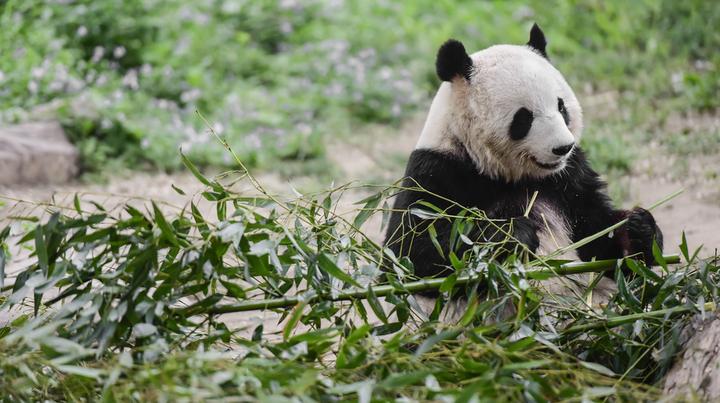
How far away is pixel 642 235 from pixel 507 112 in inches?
26.5

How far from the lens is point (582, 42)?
26.4ft

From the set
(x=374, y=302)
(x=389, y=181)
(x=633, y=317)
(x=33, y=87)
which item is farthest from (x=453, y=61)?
(x=33, y=87)

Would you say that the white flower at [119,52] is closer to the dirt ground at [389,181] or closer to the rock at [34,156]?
the rock at [34,156]

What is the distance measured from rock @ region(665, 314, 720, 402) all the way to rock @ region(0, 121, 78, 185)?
445cm

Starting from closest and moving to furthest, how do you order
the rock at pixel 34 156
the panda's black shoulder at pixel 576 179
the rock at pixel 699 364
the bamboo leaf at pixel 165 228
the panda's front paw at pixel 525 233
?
the rock at pixel 699 364
the bamboo leaf at pixel 165 228
the panda's front paw at pixel 525 233
the panda's black shoulder at pixel 576 179
the rock at pixel 34 156

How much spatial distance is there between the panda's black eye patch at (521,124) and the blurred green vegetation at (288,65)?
104 inches

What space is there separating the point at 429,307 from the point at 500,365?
681 millimetres

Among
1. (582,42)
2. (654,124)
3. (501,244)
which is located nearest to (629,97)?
(654,124)

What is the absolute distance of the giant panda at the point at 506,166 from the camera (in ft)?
10.1

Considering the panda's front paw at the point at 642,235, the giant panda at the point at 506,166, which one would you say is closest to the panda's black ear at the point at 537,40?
the giant panda at the point at 506,166

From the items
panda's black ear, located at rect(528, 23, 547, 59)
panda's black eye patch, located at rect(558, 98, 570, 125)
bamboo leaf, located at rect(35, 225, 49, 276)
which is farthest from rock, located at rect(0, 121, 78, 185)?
panda's black eye patch, located at rect(558, 98, 570, 125)

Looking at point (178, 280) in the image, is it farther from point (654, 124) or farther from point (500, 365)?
point (654, 124)

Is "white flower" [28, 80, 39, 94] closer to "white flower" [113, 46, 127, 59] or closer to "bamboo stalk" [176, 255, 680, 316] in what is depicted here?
"white flower" [113, 46, 127, 59]

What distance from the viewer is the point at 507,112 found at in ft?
10.3
